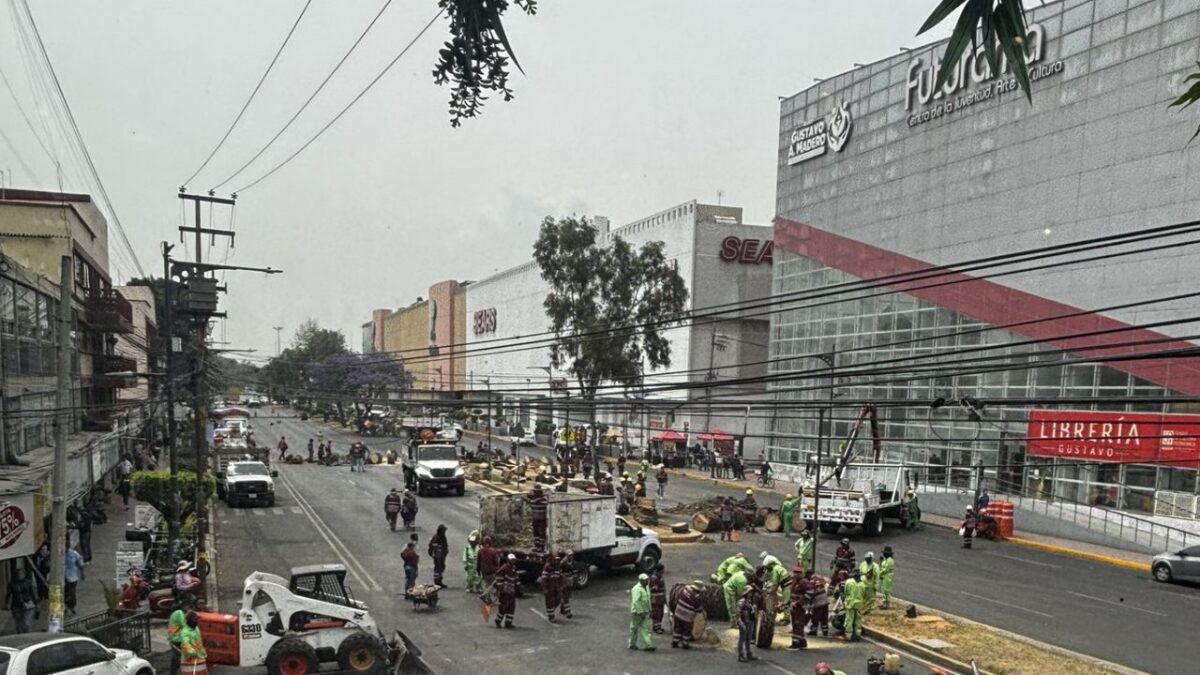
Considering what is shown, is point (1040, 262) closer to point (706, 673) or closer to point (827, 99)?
point (827, 99)

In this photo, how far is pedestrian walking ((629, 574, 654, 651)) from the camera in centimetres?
1478

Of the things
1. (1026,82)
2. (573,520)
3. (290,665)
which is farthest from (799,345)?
(1026,82)

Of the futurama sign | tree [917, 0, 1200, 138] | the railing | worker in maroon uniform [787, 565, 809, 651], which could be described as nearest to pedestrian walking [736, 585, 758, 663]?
worker in maroon uniform [787, 565, 809, 651]

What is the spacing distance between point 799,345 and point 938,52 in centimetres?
1800

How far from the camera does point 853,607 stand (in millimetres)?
16172

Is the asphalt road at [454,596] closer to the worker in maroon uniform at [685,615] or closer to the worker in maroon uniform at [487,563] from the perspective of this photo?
the worker in maroon uniform at [685,615]

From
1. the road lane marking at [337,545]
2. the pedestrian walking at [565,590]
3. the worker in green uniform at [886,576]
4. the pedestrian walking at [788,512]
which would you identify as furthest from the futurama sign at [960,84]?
the road lane marking at [337,545]

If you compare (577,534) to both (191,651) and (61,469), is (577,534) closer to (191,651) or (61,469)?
(191,651)

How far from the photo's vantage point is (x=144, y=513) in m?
22.8

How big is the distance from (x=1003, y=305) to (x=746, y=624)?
2631 centimetres

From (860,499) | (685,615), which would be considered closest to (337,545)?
(685,615)

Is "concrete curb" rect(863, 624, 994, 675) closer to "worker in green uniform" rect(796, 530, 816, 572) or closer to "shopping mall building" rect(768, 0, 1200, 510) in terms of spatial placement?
"worker in green uniform" rect(796, 530, 816, 572)

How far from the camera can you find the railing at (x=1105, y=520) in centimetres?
2720

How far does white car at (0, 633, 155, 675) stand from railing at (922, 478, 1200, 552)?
29787 mm
